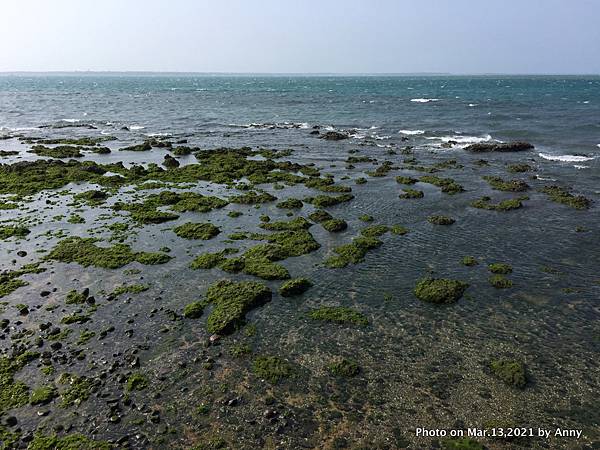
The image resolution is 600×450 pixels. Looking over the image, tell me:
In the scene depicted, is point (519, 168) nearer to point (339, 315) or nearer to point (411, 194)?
point (411, 194)

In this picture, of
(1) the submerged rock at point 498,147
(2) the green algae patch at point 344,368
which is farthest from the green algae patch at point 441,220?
(1) the submerged rock at point 498,147

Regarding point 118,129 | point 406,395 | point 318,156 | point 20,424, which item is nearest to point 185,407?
point 20,424

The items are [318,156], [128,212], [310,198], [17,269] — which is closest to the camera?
[17,269]

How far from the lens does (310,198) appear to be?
38.9 meters

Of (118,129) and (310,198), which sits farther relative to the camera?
(118,129)

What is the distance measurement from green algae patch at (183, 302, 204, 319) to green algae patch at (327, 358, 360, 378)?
7.44m

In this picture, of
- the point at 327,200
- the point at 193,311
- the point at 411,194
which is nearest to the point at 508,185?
the point at 411,194

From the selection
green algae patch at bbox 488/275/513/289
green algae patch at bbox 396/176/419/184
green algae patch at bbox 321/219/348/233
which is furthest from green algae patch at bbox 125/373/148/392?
green algae patch at bbox 396/176/419/184

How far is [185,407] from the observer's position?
15.3 meters

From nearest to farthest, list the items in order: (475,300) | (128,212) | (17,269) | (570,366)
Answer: (570,366) → (475,300) → (17,269) → (128,212)

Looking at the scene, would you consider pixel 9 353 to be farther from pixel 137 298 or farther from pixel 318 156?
pixel 318 156

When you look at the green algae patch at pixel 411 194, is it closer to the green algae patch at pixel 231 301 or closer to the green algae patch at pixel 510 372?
the green algae patch at pixel 231 301

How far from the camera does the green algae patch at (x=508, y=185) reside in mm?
40094

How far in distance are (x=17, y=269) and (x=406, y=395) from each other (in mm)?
23511
